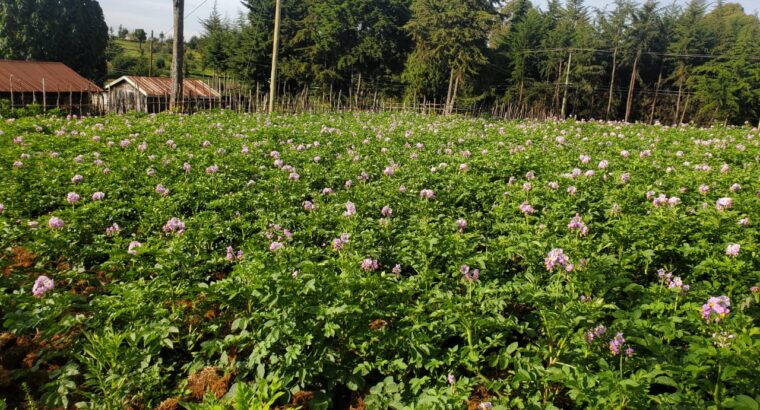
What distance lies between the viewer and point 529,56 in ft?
126

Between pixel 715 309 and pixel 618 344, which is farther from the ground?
pixel 715 309

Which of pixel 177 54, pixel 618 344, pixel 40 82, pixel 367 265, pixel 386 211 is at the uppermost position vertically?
pixel 177 54

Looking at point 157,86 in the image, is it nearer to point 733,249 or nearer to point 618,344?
point 733,249

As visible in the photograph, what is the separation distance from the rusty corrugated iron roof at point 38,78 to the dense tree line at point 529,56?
12903mm

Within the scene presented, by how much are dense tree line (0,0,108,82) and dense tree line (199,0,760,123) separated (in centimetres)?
849

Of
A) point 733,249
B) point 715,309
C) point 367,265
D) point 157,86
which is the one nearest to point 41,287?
point 367,265

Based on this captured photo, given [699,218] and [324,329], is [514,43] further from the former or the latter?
[324,329]

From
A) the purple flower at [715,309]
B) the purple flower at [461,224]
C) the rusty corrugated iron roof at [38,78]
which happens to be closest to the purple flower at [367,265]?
the purple flower at [461,224]

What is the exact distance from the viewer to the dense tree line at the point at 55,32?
31438mm

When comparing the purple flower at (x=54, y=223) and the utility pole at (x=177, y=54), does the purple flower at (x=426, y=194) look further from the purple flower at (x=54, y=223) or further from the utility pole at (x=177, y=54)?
the utility pole at (x=177, y=54)

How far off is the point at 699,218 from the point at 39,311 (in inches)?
204

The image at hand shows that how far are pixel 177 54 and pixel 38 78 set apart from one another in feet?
41.4

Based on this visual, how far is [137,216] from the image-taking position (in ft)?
16.0

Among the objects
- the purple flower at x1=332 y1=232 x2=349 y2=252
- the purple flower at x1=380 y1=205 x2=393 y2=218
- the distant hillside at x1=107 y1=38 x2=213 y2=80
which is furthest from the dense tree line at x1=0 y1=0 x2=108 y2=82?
the purple flower at x1=332 y1=232 x2=349 y2=252
